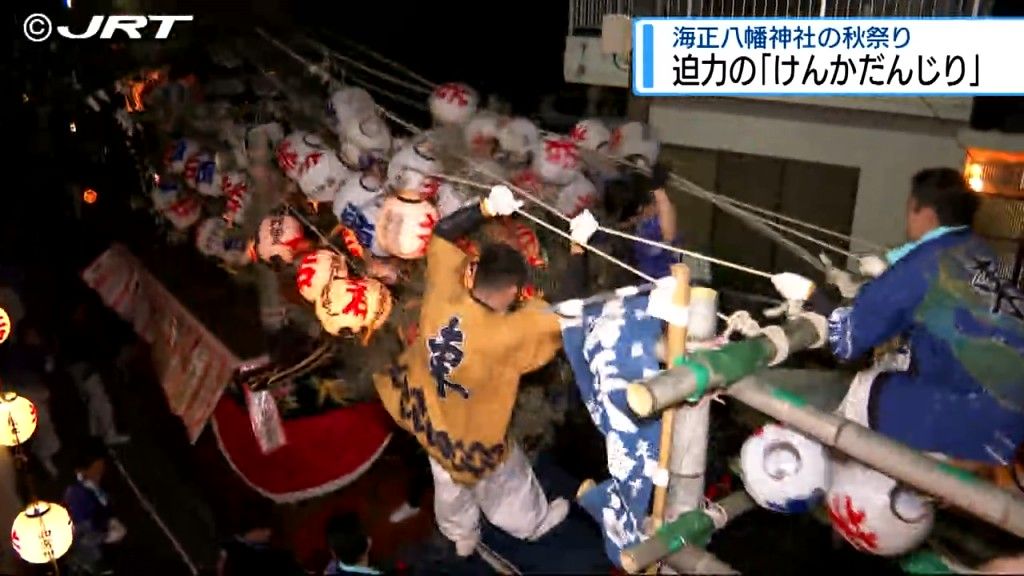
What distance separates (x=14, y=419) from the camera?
328 centimetres

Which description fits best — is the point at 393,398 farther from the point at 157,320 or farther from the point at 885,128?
the point at 157,320

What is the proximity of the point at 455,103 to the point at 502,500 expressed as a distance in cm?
120

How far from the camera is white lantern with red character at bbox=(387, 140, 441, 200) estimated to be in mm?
2316

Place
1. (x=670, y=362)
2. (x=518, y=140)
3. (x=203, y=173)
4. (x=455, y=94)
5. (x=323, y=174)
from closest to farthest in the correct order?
(x=670, y=362) < (x=518, y=140) < (x=455, y=94) < (x=323, y=174) < (x=203, y=173)

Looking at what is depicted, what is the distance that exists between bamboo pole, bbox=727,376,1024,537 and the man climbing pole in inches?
26.5

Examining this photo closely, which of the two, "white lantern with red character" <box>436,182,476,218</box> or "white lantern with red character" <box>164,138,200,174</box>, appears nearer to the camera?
"white lantern with red character" <box>436,182,476,218</box>

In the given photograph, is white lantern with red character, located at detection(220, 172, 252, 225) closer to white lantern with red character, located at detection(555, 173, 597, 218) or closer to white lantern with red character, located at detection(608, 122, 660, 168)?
white lantern with red character, located at detection(555, 173, 597, 218)

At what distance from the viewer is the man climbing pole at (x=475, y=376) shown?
203 centimetres

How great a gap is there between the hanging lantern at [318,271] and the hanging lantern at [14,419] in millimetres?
1523

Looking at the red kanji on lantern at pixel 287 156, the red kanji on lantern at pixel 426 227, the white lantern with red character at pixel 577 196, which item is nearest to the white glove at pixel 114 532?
the red kanji on lantern at pixel 287 156

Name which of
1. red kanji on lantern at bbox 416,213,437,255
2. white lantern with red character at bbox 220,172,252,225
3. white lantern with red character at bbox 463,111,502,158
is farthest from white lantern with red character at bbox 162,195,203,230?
red kanji on lantern at bbox 416,213,437,255

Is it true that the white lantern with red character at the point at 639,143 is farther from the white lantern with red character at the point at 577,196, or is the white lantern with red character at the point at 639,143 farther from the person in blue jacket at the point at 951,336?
the person in blue jacket at the point at 951,336

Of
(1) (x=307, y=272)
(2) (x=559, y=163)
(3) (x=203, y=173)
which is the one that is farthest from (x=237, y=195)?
(2) (x=559, y=163)

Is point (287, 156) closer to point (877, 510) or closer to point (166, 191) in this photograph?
point (166, 191)
